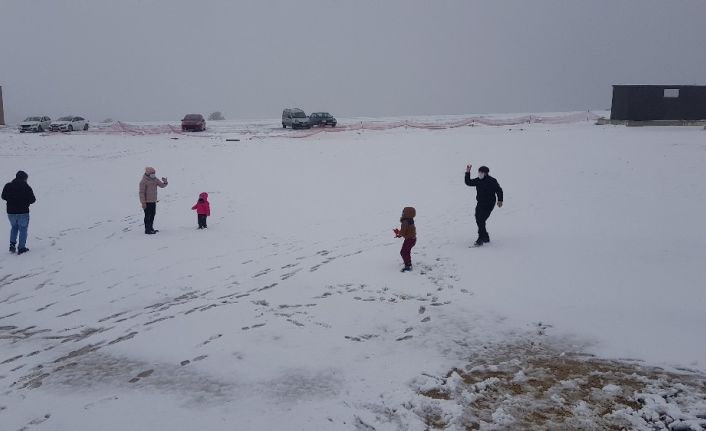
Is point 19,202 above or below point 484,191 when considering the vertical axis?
below

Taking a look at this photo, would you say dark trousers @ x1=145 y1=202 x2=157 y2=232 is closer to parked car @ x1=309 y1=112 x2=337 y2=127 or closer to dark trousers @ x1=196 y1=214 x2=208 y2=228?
dark trousers @ x1=196 y1=214 x2=208 y2=228

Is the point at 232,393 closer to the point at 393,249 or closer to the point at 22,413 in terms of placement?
the point at 22,413

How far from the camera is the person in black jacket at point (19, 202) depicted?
458 inches

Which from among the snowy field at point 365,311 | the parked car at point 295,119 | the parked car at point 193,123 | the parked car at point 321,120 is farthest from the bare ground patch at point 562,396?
the parked car at point 321,120

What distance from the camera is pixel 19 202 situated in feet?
38.4

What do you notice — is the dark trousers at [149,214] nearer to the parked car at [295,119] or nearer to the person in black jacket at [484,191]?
the person in black jacket at [484,191]

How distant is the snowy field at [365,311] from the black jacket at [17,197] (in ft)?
3.81

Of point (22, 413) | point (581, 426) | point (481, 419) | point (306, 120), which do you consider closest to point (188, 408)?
point (22, 413)

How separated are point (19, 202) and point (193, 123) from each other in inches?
1253

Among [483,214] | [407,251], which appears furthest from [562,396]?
[483,214]

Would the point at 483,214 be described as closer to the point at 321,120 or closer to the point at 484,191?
the point at 484,191

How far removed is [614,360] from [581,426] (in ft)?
5.42

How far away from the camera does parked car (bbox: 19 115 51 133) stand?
41.9 metres

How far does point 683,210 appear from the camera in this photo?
42.8 ft
